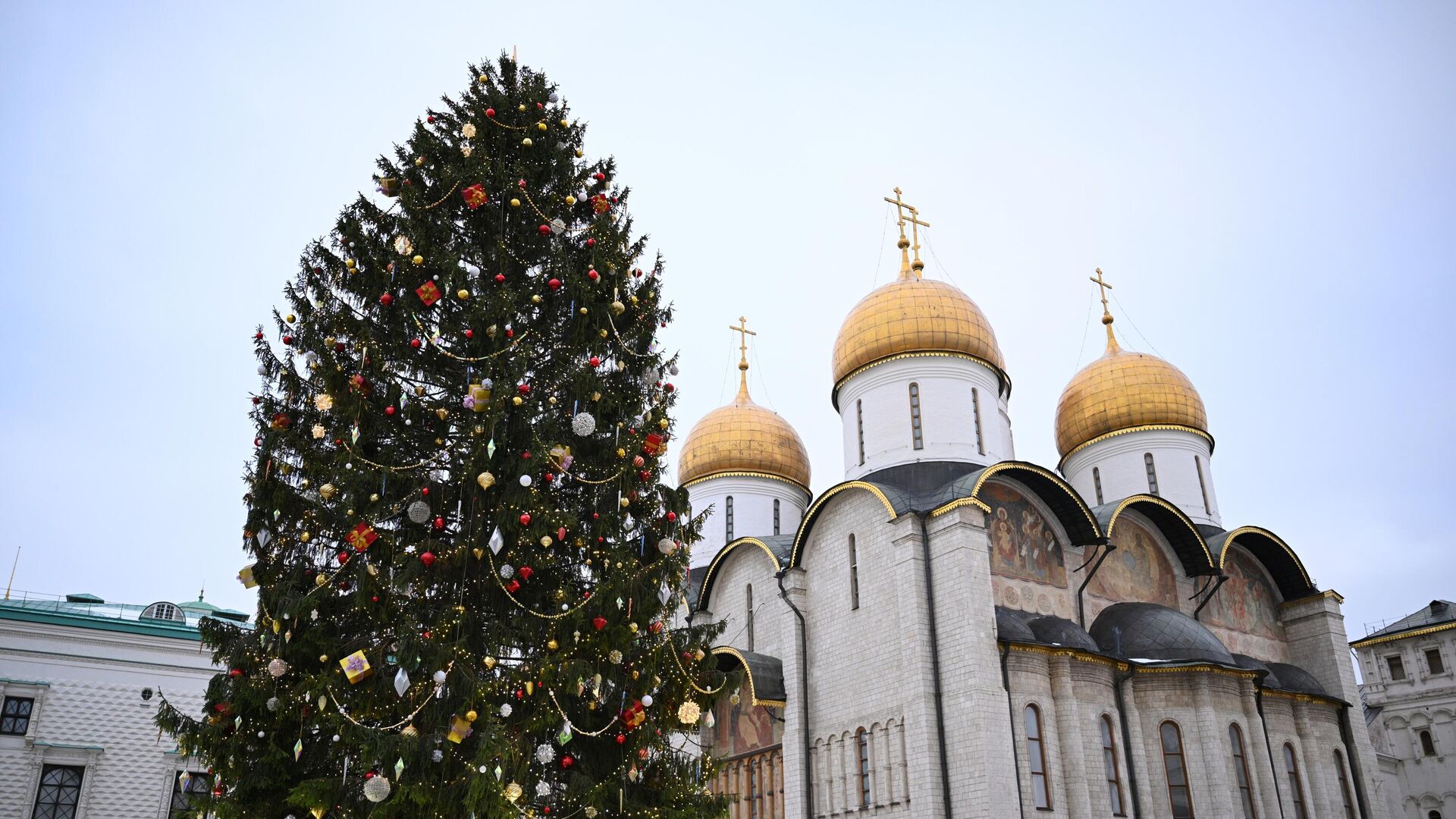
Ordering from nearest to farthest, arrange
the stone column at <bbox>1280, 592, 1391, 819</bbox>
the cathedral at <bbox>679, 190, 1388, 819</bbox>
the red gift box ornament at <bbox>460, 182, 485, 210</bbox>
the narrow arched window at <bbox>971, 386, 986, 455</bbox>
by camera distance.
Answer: the red gift box ornament at <bbox>460, 182, 485, 210</bbox> < the cathedral at <bbox>679, 190, 1388, 819</bbox> < the stone column at <bbox>1280, 592, 1391, 819</bbox> < the narrow arched window at <bbox>971, 386, 986, 455</bbox>

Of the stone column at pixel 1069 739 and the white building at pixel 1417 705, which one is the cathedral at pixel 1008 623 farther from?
the white building at pixel 1417 705

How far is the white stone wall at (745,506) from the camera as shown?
21.1 metres

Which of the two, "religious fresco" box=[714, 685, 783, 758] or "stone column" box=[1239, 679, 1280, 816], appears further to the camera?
"religious fresco" box=[714, 685, 783, 758]

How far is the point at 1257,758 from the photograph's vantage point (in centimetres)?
1395

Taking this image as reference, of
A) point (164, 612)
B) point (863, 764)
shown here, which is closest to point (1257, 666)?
point (863, 764)

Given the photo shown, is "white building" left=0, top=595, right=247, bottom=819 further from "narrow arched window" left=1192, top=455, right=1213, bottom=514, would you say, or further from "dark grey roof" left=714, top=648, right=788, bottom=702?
"narrow arched window" left=1192, top=455, right=1213, bottom=514

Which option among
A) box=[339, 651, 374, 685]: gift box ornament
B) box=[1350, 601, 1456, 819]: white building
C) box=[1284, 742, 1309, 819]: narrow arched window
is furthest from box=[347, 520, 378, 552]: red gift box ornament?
box=[1350, 601, 1456, 819]: white building

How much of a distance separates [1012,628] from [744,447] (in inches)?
361

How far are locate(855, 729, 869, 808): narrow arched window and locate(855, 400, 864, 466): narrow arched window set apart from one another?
16.3 feet

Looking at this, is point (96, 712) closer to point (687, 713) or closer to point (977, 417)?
point (687, 713)

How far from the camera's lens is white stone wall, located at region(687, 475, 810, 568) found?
2109 centimetres

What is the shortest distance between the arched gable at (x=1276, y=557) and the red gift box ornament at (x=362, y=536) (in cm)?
1444

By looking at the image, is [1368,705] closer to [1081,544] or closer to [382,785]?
[1081,544]

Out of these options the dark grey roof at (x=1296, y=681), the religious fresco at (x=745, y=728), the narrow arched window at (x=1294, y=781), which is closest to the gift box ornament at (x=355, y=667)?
the religious fresco at (x=745, y=728)
